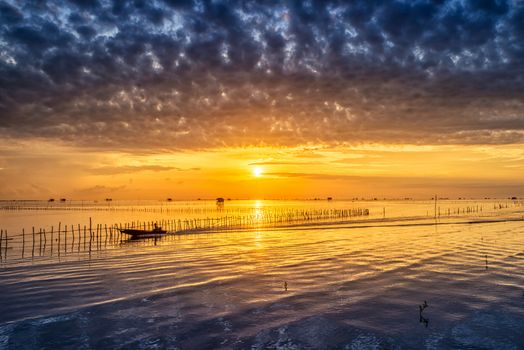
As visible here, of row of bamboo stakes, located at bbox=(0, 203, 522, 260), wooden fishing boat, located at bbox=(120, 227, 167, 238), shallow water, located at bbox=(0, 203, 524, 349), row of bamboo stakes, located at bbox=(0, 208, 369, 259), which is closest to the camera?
shallow water, located at bbox=(0, 203, 524, 349)

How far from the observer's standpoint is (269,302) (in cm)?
1794

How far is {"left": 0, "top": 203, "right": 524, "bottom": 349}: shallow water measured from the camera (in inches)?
536

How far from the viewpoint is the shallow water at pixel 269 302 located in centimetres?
1362

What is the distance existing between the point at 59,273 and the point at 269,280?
1394 centimetres

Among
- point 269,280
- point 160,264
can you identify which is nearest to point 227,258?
point 160,264

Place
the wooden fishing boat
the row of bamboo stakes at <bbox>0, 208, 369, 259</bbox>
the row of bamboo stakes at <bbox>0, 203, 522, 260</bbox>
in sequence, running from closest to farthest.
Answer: the row of bamboo stakes at <bbox>0, 208, 369, 259</bbox> → the row of bamboo stakes at <bbox>0, 203, 522, 260</bbox> → the wooden fishing boat

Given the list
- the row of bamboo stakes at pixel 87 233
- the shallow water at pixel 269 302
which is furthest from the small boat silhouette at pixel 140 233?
the shallow water at pixel 269 302

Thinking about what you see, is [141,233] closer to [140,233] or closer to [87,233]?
[140,233]

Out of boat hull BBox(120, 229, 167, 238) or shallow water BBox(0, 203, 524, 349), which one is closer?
shallow water BBox(0, 203, 524, 349)

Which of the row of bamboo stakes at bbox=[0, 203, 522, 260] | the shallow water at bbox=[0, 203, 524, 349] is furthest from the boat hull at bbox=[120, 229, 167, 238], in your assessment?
the shallow water at bbox=[0, 203, 524, 349]

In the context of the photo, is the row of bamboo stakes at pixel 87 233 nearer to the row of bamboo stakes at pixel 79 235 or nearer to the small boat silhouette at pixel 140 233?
the row of bamboo stakes at pixel 79 235

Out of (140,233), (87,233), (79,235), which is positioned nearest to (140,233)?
(140,233)

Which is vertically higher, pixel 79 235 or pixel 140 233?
pixel 79 235

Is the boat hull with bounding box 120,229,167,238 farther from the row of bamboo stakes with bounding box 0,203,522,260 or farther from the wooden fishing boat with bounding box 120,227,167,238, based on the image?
the row of bamboo stakes with bounding box 0,203,522,260
